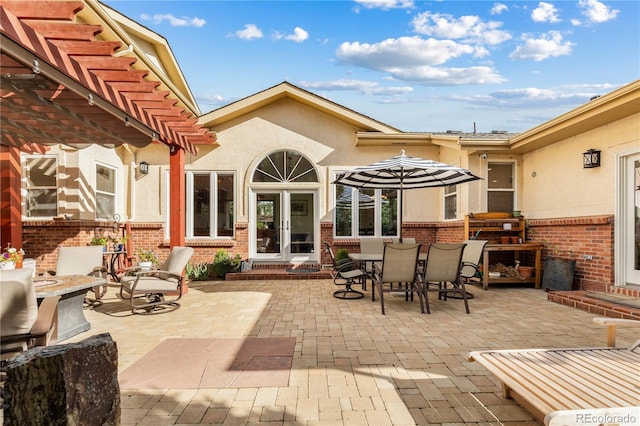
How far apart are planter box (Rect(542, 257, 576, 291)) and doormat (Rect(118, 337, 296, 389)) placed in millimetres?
5779

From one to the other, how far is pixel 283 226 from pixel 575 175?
22.4ft

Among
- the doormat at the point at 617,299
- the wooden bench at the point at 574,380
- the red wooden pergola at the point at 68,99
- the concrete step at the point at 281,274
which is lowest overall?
the concrete step at the point at 281,274

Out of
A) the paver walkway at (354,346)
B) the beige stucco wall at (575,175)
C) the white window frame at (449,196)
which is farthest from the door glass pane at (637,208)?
the white window frame at (449,196)

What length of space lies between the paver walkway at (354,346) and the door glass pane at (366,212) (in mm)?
2910

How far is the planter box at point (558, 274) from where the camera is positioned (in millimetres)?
6723

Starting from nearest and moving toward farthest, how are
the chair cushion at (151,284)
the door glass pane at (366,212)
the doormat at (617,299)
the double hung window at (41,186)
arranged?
the doormat at (617,299) < the chair cushion at (151,284) < the double hung window at (41,186) < the door glass pane at (366,212)

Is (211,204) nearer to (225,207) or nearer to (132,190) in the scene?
(225,207)

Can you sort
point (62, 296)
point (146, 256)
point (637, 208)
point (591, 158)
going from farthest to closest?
1. point (146, 256)
2. point (591, 158)
3. point (637, 208)
4. point (62, 296)

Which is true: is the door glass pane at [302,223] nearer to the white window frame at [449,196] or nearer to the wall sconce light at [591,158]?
the white window frame at [449,196]

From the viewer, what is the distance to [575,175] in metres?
7.01

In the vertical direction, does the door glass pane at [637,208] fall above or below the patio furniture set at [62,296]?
above

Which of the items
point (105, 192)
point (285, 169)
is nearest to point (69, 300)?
point (105, 192)

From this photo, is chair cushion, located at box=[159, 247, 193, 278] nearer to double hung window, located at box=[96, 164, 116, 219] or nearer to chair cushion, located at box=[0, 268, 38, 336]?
chair cushion, located at box=[0, 268, 38, 336]

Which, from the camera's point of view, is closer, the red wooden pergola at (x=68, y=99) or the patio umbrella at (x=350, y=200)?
the red wooden pergola at (x=68, y=99)
